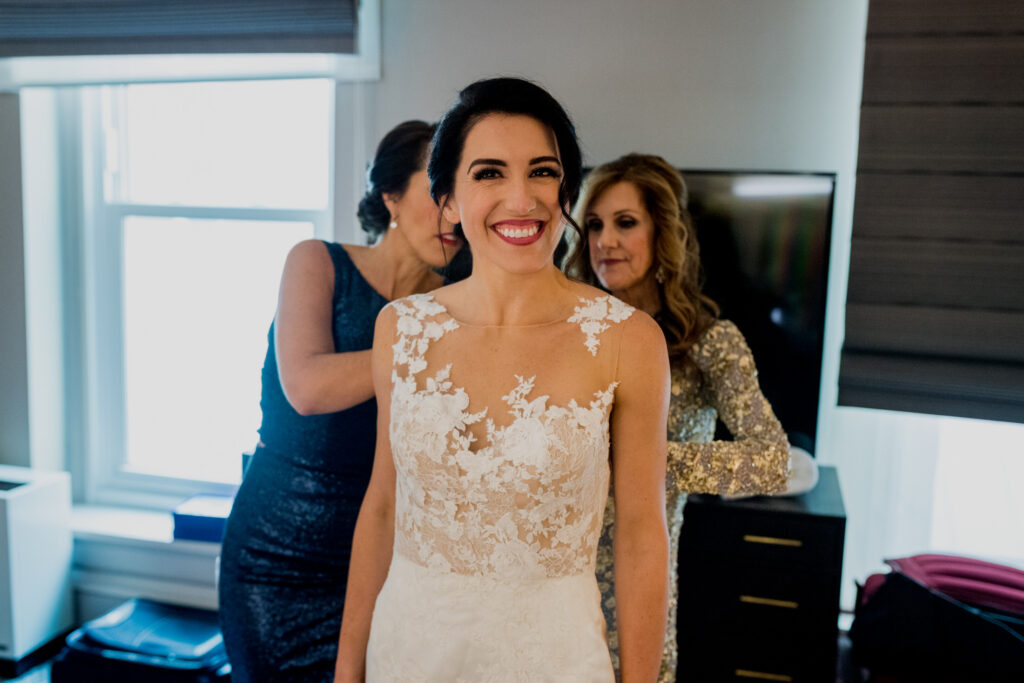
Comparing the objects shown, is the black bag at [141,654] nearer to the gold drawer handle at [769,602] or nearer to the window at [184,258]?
the window at [184,258]

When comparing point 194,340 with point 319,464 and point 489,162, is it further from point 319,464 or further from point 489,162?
point 489,162

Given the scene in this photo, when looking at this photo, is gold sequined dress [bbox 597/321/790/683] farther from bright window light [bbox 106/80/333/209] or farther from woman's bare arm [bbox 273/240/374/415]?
bright window light [bbox 106/80/333/209]

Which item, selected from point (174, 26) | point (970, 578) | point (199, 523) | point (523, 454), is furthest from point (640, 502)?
point (174, 26)

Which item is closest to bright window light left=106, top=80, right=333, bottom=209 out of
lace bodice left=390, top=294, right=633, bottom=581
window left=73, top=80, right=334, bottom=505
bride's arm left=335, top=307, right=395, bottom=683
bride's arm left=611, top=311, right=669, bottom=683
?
window left=73, top=80, right=334, bottom=505

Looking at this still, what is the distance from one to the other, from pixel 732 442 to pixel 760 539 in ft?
2.52

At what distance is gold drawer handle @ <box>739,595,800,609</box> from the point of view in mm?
2277

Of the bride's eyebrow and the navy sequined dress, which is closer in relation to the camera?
the bride's eyebrow

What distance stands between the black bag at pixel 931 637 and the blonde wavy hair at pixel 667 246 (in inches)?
39.2

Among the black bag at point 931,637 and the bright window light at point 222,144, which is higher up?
the bright window light at point 222,144

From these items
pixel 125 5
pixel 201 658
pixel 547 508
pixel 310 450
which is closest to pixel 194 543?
pixel 201 658

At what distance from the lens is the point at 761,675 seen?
232cm

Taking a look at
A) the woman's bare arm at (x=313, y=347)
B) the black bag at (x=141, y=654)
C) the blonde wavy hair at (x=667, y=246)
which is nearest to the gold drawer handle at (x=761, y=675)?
the blonde wavy hair at (x=667, y=246)

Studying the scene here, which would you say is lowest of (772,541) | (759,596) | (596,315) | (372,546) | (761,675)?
(761,675)

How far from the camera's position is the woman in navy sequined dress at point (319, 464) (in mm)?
1675
